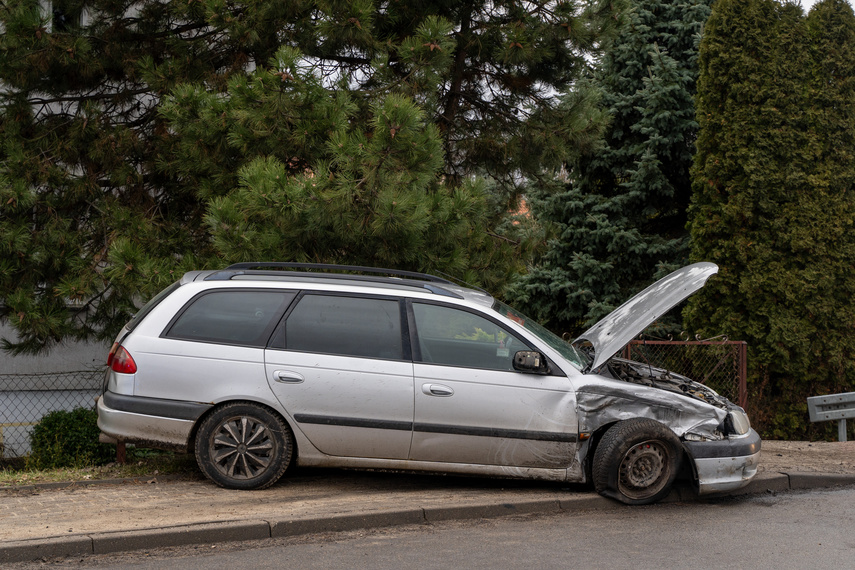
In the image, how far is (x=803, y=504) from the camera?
20.2ft

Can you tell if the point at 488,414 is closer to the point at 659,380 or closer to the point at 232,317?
the point at 659,380

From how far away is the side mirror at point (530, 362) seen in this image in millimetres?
5758

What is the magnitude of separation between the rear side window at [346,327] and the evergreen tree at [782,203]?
598 cm

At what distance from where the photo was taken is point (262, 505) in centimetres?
549

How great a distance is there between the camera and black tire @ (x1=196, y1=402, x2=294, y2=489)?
19.0ft

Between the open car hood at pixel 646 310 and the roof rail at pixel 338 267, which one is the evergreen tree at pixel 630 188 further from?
the roof rail at pixel 338 267

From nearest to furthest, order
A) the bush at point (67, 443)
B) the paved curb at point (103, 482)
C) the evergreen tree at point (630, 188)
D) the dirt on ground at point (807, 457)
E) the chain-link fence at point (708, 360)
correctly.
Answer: the paved curb at point (103, 482) < the dirt on ground at point (807, 457) < the bush at point (67, 443) < the chain-link fence at point (708, 360) < the evergreen tree at point (630, 188)

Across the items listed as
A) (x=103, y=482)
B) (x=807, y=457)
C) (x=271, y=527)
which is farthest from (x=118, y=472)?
(x=807, y=457)

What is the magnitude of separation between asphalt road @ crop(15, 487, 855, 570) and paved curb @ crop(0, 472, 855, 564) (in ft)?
0.25

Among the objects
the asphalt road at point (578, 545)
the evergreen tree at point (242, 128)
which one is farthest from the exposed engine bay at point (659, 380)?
the evergreen tree at point (242, 128)

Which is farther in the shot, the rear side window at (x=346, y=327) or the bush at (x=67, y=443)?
the bush at (x=67, y=443)

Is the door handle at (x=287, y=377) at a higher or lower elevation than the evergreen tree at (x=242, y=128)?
lower

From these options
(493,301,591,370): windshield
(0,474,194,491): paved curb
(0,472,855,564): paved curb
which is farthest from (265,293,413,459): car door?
(0,474,194,491): paved curb

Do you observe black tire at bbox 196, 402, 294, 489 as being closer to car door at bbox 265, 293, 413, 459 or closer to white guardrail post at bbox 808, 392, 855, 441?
car door at bbox 265, 293, 413, 459
